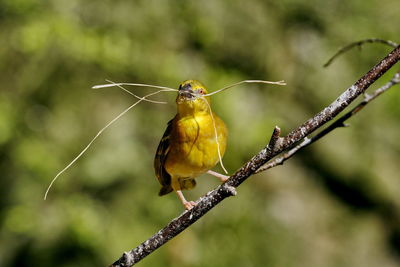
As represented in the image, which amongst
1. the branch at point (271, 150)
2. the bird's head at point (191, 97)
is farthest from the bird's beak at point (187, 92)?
the branch at point (271, 150)

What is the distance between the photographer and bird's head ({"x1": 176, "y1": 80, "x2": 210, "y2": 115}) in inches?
77.7

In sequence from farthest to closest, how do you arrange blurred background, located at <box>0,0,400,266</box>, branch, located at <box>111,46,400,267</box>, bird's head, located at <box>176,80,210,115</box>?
blurred background, located at <box>0,0,400,266</box> → bird's head, located at <box>176,80,210,115</box> → branch, located at <box>111,46,400,267</box>

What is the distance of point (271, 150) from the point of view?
1.89 meters

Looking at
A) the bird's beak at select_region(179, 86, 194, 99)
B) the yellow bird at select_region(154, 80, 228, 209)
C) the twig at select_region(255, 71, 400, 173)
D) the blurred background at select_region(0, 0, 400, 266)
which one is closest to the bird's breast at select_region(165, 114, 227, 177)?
the yellow bird at select_region(154, 80, 228, 209)

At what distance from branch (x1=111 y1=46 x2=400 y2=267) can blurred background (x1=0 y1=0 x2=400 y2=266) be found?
3.73 m

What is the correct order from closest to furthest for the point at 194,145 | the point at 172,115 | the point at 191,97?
the point at 191,97 < the point at 194,145 < the point at 172,115

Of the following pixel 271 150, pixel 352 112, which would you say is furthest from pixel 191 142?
pixel 352 112

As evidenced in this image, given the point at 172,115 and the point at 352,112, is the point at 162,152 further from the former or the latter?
the point at 172,115

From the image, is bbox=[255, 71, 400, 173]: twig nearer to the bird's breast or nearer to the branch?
the branch

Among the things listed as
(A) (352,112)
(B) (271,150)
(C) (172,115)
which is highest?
(C) (172,115)

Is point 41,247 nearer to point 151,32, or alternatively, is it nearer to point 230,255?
point 230,255

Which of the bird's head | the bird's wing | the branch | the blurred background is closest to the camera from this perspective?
the branch

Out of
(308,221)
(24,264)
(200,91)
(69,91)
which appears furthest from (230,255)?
(200,91)

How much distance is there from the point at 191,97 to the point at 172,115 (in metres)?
4.36
